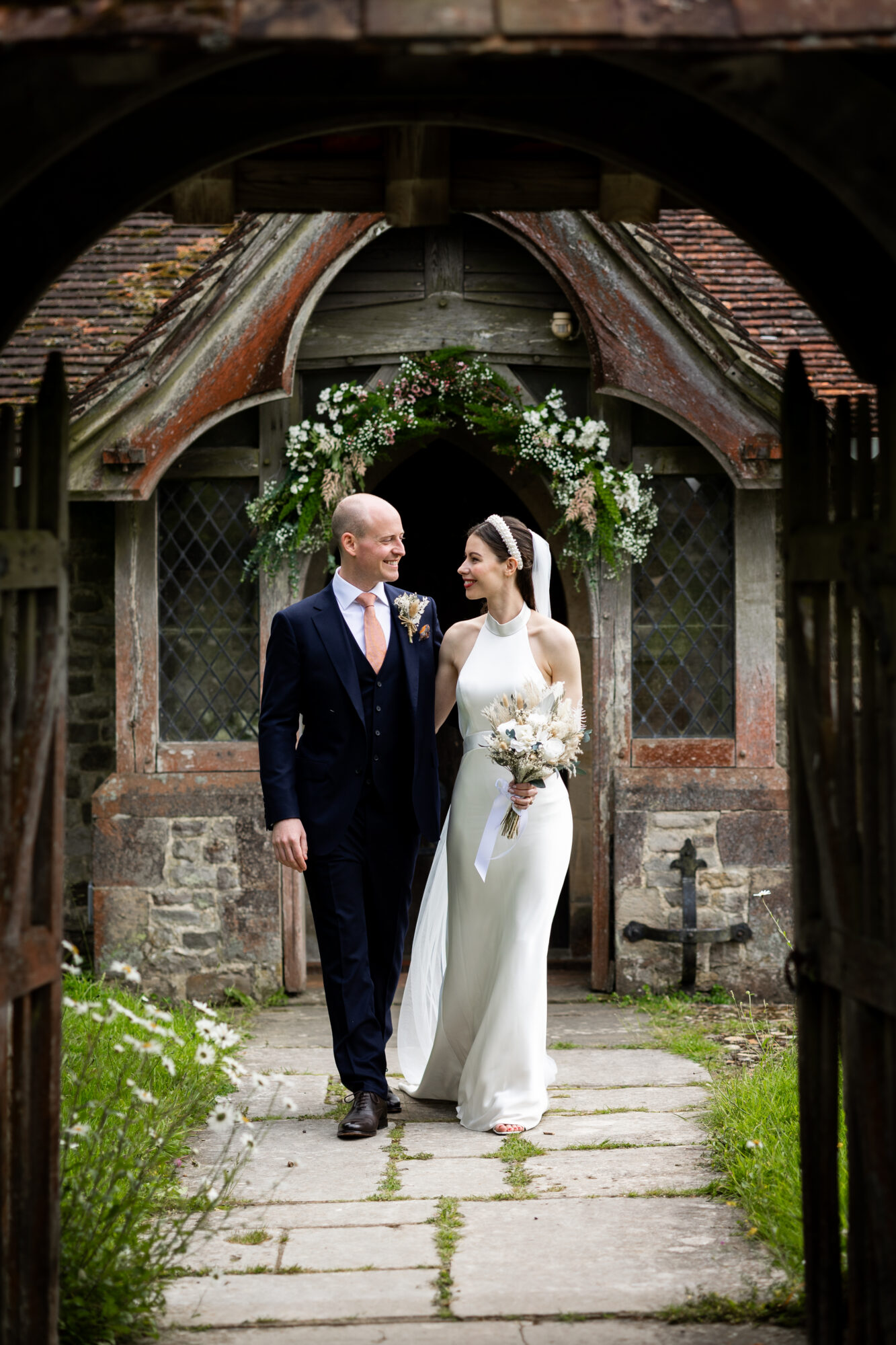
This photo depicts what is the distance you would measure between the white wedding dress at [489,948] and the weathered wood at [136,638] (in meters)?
2.52

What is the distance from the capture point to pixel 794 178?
3135 mm

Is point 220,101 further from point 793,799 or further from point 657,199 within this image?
point 793,799

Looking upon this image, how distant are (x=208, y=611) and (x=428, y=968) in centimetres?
285

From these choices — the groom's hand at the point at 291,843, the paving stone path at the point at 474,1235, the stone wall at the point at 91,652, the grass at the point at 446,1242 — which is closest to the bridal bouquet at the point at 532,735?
the groom's hand at the point at 291,843

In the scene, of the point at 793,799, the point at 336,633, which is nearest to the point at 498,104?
the point at 793,799

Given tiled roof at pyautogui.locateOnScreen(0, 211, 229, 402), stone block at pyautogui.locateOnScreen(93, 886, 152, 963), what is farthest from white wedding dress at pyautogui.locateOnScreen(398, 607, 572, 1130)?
tiled roof at pyautogui.locateOnScreen(0, 211, 229, 402)

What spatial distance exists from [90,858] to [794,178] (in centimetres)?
624

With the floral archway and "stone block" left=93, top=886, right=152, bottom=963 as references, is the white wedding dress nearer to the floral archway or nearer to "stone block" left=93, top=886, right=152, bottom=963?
the floral archway

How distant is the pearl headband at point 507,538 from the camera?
5668mm

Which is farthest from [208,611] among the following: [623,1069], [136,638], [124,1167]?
[124,1167]

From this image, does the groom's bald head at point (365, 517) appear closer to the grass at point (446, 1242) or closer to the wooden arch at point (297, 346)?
the wooden arch at point (297, 346)

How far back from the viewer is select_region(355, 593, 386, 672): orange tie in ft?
17.9

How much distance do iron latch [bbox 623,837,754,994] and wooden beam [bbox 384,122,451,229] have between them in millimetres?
4633

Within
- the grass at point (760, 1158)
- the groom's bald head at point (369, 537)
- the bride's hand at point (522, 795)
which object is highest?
the groom's bald head at point (369, 537)
